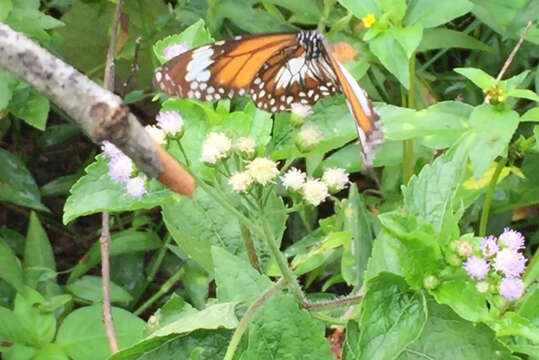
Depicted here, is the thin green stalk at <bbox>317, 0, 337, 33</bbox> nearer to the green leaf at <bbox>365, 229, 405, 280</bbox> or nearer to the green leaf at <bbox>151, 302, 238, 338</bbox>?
the green leaf at <bbox>365, 229, 405, 280</bbox>

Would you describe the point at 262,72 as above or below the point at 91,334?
above

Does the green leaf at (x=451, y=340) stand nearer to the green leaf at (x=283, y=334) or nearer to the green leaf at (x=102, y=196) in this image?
the green leaf at (x=283, y=334)

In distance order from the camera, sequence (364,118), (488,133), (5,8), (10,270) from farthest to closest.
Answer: (10,270) < (5,8) < (488,133) < (364,118)

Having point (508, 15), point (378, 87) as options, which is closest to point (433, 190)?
point (508, 15)

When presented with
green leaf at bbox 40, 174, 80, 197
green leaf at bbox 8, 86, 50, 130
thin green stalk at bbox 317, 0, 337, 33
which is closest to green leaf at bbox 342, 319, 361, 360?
thin green stalk at bbox 317, 0, 337, 33

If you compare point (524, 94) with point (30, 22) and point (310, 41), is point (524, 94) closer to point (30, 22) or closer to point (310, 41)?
point (310, 41)

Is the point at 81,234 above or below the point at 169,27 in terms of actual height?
below

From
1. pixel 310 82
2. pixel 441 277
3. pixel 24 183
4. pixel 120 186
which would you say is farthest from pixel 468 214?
pixel 24 183

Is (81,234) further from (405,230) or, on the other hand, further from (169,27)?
(405,230)
